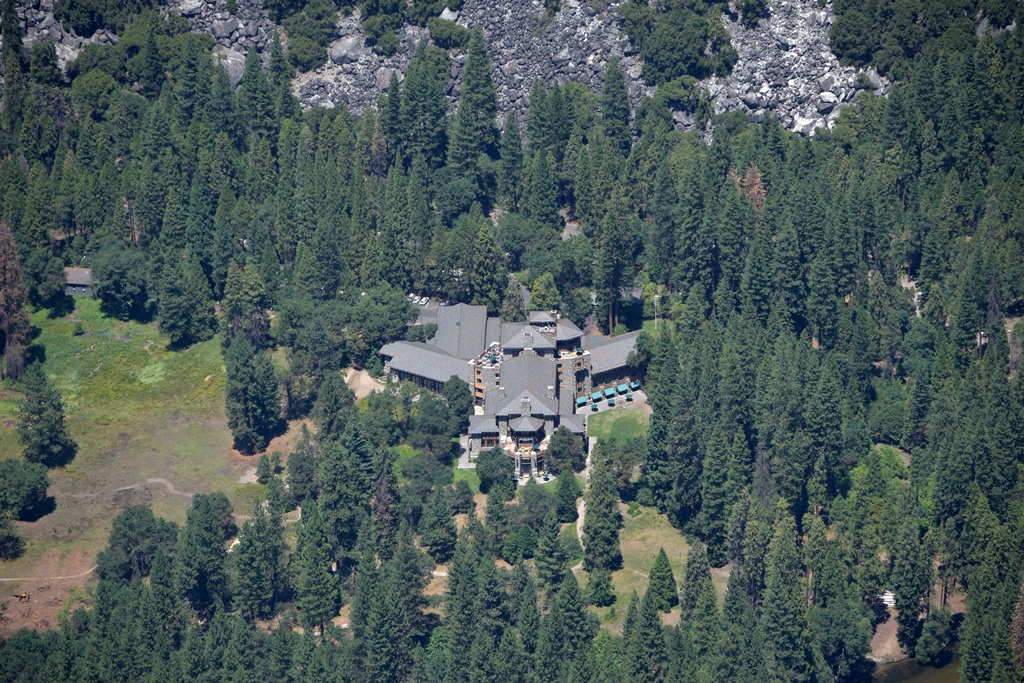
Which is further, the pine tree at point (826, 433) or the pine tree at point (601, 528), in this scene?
the pine tree at point (826, 433)

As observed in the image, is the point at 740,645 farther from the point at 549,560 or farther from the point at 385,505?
the point at 385,505

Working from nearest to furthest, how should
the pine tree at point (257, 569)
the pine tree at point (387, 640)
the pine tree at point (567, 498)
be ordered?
the pine tree at point (387, 640)
the pine tree at point (257, 569)
the pine tree at point (567, 498)

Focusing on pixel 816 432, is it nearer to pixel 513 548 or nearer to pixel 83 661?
pixel 513 548

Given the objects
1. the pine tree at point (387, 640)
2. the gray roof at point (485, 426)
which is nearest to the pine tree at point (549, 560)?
the pine tree at point (387, 640)

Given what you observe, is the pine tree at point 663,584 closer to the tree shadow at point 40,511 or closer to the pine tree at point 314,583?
the pine tree at point 314,583

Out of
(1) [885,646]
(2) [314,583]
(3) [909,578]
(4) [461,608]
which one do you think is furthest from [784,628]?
(2) [314,583]

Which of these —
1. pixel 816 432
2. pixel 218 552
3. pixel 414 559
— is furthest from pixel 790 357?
pixel 218 552
